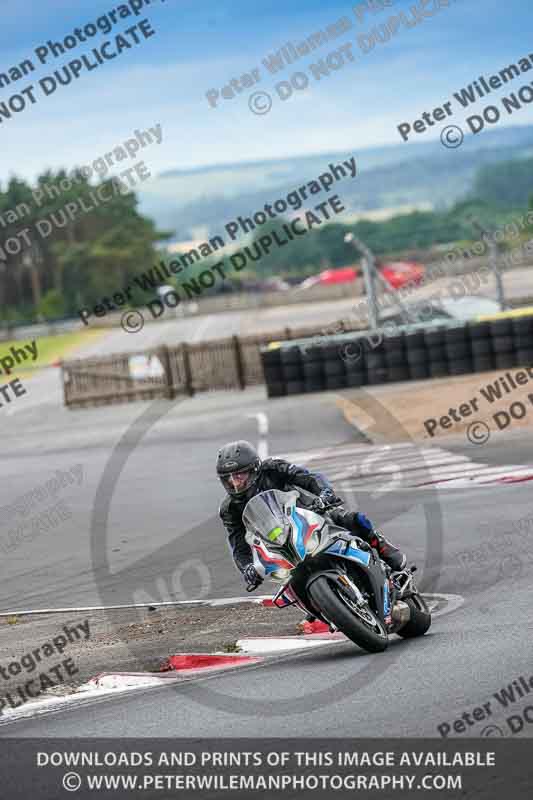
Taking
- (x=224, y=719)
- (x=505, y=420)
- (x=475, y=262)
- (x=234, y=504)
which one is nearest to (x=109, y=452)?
(x=505, y=420)

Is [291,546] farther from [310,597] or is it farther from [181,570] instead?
[181,570]

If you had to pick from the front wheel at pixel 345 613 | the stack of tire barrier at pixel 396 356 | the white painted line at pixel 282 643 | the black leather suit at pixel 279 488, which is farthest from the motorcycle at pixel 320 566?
the stack of tire barrier at pixel 396 356

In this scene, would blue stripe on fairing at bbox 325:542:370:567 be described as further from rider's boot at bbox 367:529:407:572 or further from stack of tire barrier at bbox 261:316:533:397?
stack of tire barrier at bbox 261:316:533:397

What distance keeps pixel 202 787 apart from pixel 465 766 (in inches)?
47.4

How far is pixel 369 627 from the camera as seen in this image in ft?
28.7

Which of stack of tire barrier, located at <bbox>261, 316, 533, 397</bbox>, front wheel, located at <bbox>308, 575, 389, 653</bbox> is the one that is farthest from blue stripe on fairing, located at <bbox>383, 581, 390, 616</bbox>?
stack of tire barrier, located at <bbox>261, 316, 533, 397</bbox>

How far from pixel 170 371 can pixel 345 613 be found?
29.7 meters

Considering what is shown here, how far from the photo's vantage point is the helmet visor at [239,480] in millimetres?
9000

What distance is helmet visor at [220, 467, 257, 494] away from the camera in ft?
29.5

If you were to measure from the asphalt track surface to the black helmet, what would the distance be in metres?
1.21

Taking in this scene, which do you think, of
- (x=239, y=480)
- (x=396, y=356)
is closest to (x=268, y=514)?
(x=239, y=480)

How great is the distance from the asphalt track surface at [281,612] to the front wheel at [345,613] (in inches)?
5.5

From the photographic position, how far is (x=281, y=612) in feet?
36.5

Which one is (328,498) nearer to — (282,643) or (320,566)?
(320,566)
